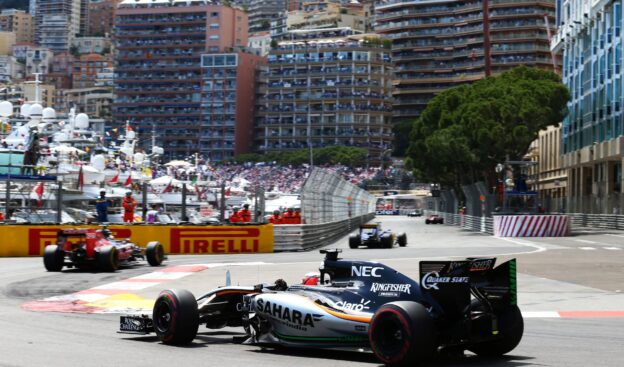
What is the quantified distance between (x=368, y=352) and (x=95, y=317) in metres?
5.09

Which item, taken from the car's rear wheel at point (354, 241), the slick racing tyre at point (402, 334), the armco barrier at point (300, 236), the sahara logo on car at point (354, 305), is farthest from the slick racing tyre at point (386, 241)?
the slick racing tyre at point (402, 334)

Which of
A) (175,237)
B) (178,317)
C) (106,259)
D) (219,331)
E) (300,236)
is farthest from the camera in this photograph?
(300,236)

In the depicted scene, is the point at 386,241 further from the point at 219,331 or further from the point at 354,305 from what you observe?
the point at 354,305

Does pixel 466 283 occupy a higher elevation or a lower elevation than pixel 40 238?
higher

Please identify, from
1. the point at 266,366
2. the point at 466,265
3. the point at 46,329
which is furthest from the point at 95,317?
the point at 466,265

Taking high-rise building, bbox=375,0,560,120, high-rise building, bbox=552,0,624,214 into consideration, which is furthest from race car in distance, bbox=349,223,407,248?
high-rise building, bbox=375,0,560,120

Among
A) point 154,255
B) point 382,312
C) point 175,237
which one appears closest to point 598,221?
point 175,237

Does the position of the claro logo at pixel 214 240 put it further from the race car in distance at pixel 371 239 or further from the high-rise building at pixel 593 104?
the high-rise building at pixel 593 104

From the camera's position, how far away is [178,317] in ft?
33.1

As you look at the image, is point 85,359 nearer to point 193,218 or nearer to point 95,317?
point 95,317

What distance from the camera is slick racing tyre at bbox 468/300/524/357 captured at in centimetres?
905

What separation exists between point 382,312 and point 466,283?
81 centimetres

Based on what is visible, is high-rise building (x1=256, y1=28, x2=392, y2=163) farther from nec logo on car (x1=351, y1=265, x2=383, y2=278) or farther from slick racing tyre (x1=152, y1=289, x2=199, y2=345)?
nec logo on car (x1=351, y1=265, x2=383, y2=278)

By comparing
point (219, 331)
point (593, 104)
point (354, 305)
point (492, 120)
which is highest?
point (593, 104)
